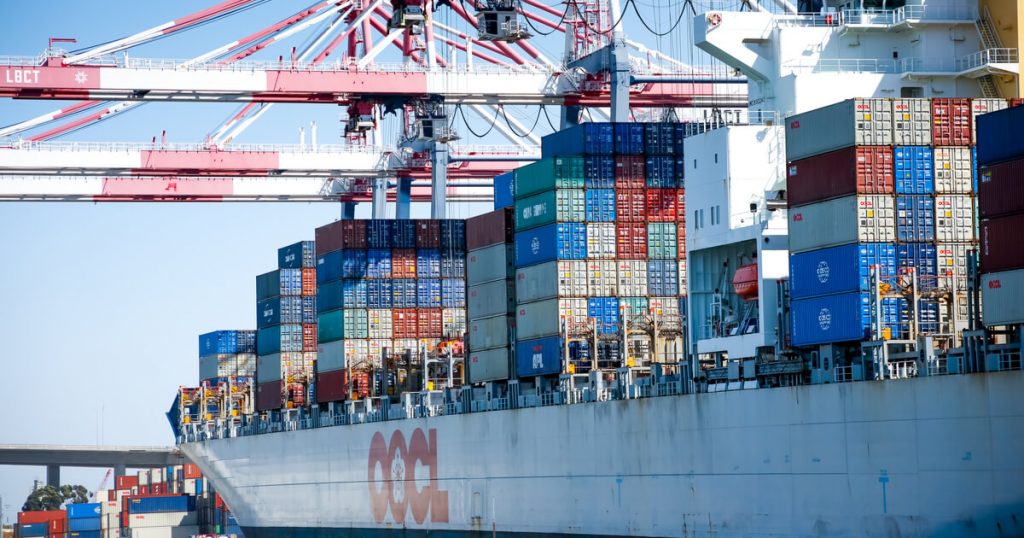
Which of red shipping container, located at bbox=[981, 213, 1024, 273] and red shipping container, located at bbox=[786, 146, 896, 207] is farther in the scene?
red shipping container, located at bbox=[786, 146, 896, 207]

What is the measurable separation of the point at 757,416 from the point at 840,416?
131 inches

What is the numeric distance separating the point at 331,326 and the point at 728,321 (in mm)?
23458

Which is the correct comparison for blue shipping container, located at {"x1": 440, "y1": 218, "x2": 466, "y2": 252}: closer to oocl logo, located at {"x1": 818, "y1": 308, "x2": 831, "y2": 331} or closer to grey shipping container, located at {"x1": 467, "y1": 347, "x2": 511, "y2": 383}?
grey shipping container, located at {"x1": 467, "y1": 347, "x2": 511, "y2": 383}

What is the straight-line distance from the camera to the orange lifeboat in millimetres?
41375

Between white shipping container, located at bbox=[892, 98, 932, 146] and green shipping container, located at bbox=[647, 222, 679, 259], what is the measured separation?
1289 cm

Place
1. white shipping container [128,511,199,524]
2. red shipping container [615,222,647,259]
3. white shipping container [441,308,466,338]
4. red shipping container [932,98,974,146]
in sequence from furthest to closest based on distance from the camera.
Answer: white shipping container [128,511,199,524]
white shipping container [441,308,466,338]
red shipping container [615,222,647,259]
red shipping container [932,98,974,146]

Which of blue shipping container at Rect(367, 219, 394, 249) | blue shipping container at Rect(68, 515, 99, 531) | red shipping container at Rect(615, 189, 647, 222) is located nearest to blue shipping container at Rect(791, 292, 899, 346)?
red shipping container at Rect(615, 189, 647, 222)

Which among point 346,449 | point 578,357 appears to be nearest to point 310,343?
point 346,449

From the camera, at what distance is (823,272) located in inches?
1421

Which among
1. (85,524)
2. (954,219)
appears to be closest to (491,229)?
(954,219)

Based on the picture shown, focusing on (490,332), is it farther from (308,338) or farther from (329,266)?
(308,338)

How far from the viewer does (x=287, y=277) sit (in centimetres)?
7238

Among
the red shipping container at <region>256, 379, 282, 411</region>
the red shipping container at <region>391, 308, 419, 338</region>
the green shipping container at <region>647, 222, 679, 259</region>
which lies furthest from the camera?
the red shipping container at <region>256, 379, 282, 411</region>

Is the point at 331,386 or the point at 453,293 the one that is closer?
the point at 453,293
